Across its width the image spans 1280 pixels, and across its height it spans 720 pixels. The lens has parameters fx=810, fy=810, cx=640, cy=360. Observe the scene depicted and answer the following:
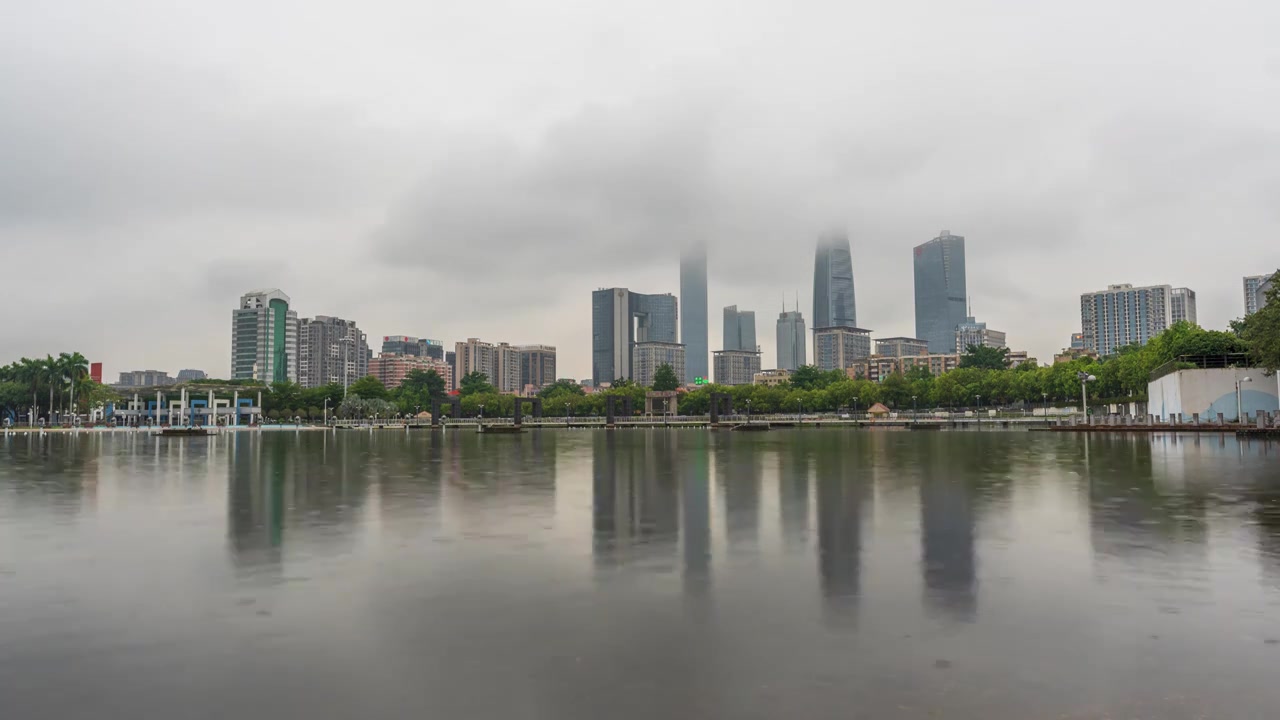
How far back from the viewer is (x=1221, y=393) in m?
66.9

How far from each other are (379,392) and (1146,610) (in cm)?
16878

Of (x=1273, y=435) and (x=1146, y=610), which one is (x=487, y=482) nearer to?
(x=1146, y=610)

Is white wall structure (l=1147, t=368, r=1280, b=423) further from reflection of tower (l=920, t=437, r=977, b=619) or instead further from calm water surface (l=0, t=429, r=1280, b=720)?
reflection of tower (l=920, t=437, r=977, b=619)

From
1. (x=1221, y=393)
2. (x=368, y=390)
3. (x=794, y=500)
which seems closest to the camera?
(x=794, y=500)

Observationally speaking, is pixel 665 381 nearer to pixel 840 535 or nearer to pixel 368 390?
pixel 368 390

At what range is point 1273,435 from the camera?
47.5 m

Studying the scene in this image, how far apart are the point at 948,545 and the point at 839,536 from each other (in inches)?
66.5

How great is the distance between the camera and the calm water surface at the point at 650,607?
586 cm

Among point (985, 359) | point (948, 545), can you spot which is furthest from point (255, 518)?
point (985, 359)

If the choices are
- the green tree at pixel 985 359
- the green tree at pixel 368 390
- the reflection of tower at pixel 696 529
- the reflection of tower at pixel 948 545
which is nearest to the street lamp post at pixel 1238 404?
the reflection of tower at pixel 948 545

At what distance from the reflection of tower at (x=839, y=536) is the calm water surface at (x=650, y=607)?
0.10m

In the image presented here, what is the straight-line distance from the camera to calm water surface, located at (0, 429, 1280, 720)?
5855mm

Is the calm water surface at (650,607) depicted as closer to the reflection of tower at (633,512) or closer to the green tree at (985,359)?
the reflection of tower at (633,512)

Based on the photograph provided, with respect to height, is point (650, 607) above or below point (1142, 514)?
above
